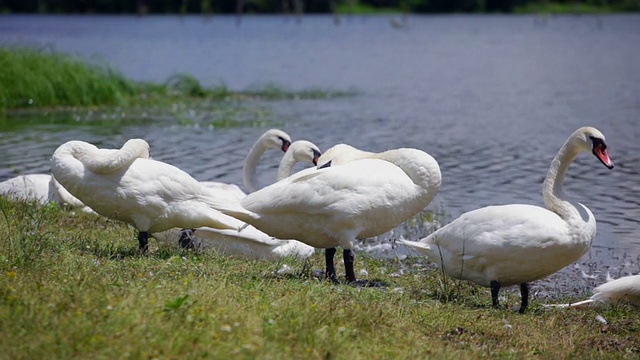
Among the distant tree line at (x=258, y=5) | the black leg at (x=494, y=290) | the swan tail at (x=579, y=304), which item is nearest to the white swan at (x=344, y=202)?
the black leg at (x=494, y=290)

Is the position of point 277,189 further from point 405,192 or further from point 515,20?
point 515,20

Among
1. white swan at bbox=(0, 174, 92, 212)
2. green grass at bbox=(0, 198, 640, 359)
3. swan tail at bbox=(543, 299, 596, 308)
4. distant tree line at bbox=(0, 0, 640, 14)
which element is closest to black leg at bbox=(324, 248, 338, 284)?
green grass at bbox=(0, 198, 640, 359)

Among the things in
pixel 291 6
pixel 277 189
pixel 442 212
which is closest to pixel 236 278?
pixel 277 189

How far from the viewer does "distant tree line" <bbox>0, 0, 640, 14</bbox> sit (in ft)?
296

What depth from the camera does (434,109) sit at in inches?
974

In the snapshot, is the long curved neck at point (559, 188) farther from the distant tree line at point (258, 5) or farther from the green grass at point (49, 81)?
the distant tree line at point (258, 5)

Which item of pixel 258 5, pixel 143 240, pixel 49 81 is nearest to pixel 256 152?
pixel 143 240

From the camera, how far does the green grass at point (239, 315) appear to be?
492 centimetres

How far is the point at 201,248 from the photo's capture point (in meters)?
8.55

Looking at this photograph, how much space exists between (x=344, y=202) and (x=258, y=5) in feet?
300

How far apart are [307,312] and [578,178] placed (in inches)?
378

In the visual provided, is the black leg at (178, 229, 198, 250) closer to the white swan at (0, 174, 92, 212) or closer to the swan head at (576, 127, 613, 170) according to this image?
the white swan at (0, 174, 92, 212)

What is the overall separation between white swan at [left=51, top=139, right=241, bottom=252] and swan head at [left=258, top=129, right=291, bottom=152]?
3.40 m

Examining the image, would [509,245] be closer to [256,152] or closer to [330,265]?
[330,265]
